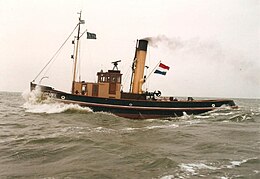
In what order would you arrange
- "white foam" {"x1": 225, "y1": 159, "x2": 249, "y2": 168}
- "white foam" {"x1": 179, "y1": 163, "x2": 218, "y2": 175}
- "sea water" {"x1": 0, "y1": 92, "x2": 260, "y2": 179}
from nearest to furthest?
"sea water" {"x1": 0, "y1": 92, "x2": 260, "y2": 179}, "white foam" {"x1": 179, "y1": 163, "x2": 218, "y2": 175}, "white foam" {"x1": 225, "y1": 159, "x2": 249, "y2": 168}

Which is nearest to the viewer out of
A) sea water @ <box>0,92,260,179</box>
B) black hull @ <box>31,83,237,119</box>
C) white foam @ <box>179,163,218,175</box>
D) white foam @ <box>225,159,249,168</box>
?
sea water @ <box>0,92,260,179</box>

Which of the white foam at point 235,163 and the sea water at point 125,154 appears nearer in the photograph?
the sea water at point 125,154

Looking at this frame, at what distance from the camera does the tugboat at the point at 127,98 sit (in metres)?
23.1

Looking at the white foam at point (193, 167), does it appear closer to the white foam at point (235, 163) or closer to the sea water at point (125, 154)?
the sea water at point (125, 154)

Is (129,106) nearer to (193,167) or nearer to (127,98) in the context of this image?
(127,98)

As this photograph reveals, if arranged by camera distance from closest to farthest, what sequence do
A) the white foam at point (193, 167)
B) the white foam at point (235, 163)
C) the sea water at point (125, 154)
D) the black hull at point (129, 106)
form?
the sea water at point (125, 154), the white foam at point (193, 167), the white foam at point (235, 163), the black hull at point (129, 106)

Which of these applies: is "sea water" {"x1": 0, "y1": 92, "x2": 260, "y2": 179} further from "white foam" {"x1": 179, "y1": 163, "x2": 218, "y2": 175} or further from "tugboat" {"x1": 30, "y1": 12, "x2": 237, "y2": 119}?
"tugboat" {"x1": 30, "y1": 12, "x2": 237, "y2": 119}

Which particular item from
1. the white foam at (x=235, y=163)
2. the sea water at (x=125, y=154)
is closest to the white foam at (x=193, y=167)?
the sea water at (x=125, y=154)

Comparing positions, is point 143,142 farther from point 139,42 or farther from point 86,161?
point 139,42

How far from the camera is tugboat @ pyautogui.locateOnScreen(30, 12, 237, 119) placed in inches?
910

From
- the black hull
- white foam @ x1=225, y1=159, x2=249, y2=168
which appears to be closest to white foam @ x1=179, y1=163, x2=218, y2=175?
white foam @ x1=225, y1=159, x2=249, y2=168

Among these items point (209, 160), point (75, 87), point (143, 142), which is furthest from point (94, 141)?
point (75, 87)

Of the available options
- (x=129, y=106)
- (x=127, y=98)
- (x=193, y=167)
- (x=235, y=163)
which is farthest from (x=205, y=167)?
(x=127, y=98)

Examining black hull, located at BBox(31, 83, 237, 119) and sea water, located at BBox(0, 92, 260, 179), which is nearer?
sea water, located at BBox(0, 92, 260, 179)
